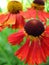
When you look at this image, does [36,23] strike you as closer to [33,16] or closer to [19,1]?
[33,16]

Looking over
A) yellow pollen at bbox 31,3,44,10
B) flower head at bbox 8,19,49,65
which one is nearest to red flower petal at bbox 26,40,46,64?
flower head at bbox 8,19,49,65

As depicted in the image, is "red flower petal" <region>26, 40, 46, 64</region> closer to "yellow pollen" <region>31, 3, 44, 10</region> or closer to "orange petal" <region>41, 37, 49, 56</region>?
"orange petal" <region>41, 37, 49, 56</region>

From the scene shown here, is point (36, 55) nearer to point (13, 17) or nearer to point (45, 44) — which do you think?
point (45, 44)

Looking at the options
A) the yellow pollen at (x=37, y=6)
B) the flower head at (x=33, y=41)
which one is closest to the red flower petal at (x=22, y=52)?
the flower head at (x=33, y=41)

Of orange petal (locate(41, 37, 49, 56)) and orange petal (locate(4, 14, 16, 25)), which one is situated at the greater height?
orange petal (locate(4, 14, 16, 25))

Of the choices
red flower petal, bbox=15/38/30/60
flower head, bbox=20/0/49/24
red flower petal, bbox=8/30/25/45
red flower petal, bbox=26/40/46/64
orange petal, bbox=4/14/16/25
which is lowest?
red flower petal, bbox=26/40/46/64
